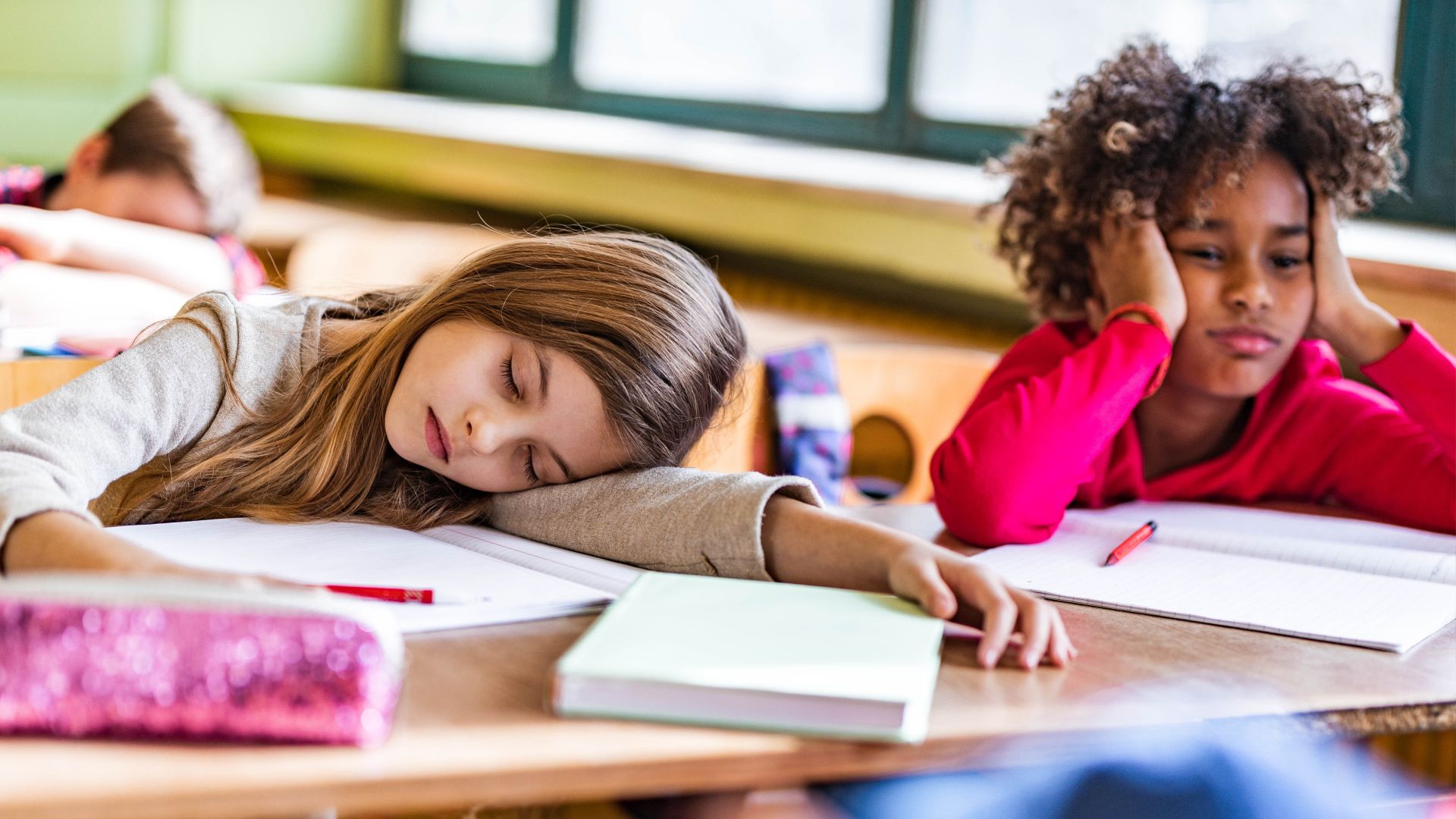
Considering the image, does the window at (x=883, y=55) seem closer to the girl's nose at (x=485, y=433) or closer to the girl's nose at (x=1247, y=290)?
the girl's nose at (x=1247, y=290)

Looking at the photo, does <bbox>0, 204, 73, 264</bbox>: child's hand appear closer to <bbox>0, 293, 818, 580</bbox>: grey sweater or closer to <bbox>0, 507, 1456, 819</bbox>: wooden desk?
<bbox>0, 293, 818, 580</bbox>: grey sweater

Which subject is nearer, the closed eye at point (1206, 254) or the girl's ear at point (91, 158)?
the closed eye at point (1206, 254)

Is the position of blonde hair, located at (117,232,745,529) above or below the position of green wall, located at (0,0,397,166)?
below

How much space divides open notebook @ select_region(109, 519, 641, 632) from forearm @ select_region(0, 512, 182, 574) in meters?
0.05

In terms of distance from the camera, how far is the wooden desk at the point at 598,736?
60cm

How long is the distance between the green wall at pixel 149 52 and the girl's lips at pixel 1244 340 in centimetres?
400

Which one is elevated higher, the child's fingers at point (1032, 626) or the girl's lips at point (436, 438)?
the girl's lips at point (436, 438)

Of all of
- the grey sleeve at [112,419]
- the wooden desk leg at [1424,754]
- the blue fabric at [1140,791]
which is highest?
the grey sleeve at [112,419]

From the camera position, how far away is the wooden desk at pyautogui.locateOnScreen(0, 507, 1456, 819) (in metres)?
0.60

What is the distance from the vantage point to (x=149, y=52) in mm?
4754

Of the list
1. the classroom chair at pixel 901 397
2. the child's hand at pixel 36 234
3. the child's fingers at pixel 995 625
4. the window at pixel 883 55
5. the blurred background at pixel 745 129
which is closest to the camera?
the child's fingers at pixel 995 625

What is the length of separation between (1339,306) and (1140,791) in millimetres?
789

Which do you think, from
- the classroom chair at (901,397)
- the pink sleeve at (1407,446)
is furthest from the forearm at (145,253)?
the pink sleeve at (1407,446)

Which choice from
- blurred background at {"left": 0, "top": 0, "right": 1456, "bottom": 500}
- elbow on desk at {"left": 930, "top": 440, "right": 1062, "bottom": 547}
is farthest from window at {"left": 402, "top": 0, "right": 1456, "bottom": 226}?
elbow on desk at {"left": 930, "top": 440, "right": 1062, "bottom": 547}
